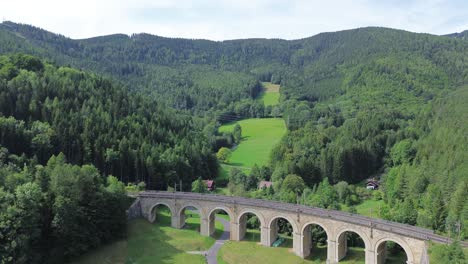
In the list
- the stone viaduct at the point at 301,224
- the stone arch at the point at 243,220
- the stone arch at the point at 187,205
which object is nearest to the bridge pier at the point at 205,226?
the stone viaduct at the point at 301,224

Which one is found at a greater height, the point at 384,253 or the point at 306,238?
the point at 306,238

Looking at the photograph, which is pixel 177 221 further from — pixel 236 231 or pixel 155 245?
pixel 236 231

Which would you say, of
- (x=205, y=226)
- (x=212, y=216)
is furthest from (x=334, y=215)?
(x=205, y=226)

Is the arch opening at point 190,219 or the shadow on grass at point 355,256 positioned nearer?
the shadow on grass at point 355,256

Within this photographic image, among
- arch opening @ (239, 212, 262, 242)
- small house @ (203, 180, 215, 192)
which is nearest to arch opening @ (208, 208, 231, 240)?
arch opening @ (239, 212, 262, 242)

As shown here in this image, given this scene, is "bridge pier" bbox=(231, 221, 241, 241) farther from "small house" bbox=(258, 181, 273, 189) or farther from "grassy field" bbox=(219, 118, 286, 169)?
"grassy field" bbox=(219, 118, 286, 169)

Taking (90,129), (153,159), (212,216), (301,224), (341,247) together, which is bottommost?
(341,247)

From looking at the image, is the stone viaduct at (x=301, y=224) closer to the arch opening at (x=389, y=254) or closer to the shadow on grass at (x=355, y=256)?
the arch opening at (x=389, y=254)
